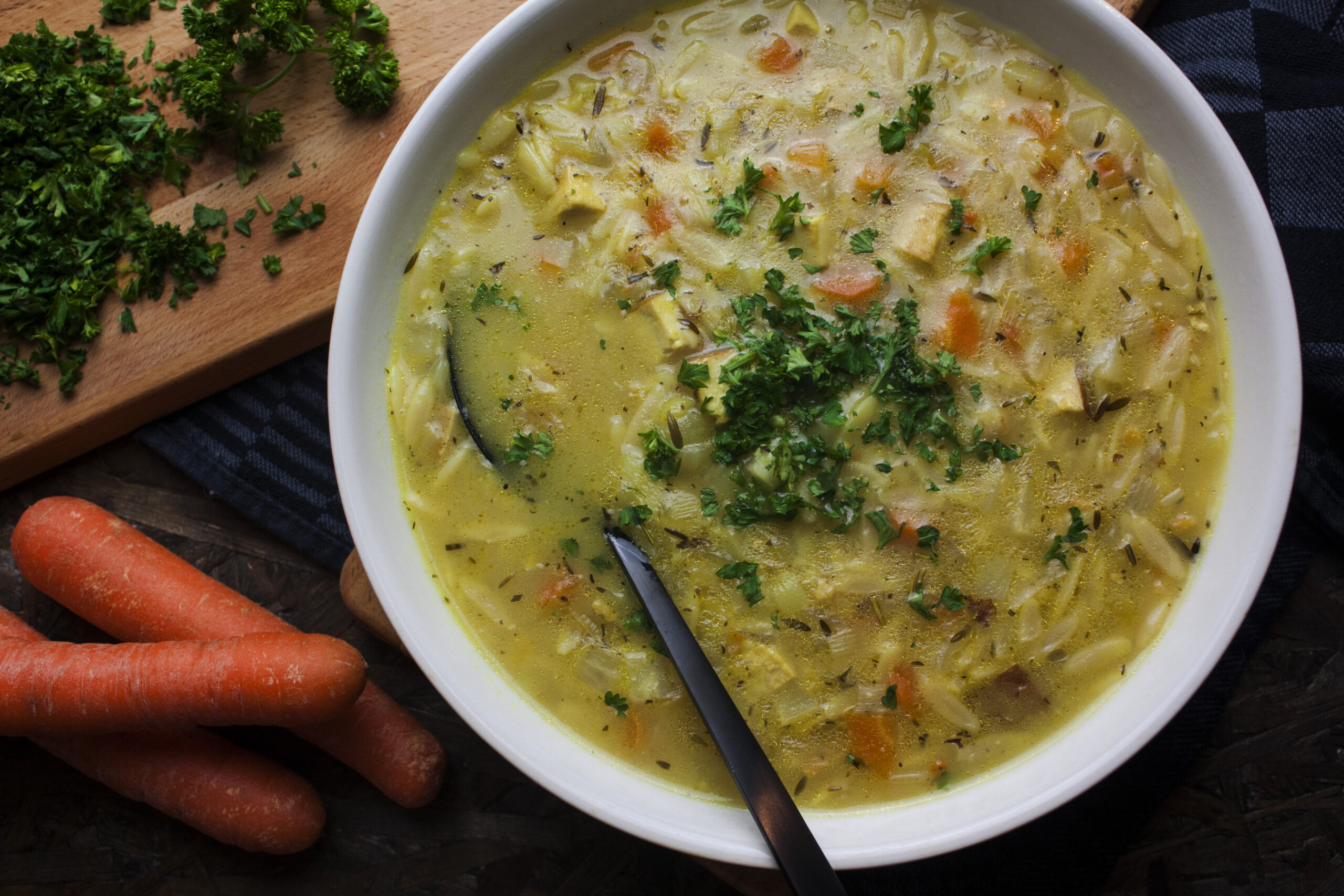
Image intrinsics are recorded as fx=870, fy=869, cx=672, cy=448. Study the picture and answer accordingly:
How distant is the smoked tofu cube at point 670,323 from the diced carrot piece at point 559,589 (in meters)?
0.97

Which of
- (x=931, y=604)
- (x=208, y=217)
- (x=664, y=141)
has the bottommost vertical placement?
(x=931, y=604)

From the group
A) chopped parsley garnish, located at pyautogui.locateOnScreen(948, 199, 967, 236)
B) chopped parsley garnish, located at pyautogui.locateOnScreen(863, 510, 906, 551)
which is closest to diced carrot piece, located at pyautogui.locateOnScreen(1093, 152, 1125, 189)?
chopped parsley garnish, located at pyautogui.locateOnScreen(948, 199, 967, 236)

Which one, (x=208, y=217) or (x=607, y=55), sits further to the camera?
(x=208, y=217)

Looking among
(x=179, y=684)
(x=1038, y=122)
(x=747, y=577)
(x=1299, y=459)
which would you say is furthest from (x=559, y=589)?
(x=1299, y=459)

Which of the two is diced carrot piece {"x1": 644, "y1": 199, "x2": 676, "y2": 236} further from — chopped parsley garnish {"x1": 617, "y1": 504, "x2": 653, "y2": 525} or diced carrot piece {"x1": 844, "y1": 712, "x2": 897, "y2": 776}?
diced carrot piece {"x1": 844, "y1": 712, "x2": 897, "y2": 776}

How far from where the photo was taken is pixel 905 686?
3.38 m

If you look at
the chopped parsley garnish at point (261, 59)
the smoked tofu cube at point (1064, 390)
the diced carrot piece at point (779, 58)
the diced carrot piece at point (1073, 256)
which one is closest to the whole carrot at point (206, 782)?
the chopped parsley garnish at point (261, 59)

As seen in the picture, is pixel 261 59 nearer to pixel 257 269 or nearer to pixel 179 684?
pixel 257 269

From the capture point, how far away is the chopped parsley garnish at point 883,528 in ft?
10.9

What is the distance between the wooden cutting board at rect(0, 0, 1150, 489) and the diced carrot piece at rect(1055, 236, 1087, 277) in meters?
1.26

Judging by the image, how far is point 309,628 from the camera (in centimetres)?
407

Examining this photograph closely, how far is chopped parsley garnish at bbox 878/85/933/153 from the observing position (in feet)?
11.1

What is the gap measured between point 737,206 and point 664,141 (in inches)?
15.8

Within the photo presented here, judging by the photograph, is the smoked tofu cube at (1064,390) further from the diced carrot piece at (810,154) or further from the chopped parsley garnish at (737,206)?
the chopped parsley garnish at (737,206)
